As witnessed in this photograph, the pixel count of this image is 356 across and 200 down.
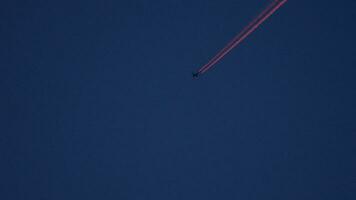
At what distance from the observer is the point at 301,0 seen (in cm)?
308

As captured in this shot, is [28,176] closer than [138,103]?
Yes

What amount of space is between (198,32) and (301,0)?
92 centimetres

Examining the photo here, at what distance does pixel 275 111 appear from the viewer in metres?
3.08

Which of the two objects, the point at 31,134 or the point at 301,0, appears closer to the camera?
the point at 31,134

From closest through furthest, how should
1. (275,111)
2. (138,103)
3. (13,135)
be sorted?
1. (13,135)
2. (138,103)
3. (275,111)

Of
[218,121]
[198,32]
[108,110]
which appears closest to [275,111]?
[218,121]

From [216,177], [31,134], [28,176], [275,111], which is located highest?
[31,134]

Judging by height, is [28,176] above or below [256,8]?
below

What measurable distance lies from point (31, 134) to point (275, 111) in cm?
190

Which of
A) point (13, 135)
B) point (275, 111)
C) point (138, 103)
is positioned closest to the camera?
point (13, 135)

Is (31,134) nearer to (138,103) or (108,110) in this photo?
(108,110)

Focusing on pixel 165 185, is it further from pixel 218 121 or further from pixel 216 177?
pixel 218 121

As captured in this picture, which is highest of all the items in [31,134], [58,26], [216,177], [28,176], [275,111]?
[58,26]

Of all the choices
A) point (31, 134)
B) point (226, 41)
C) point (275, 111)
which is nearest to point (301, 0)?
point (226, 41)
